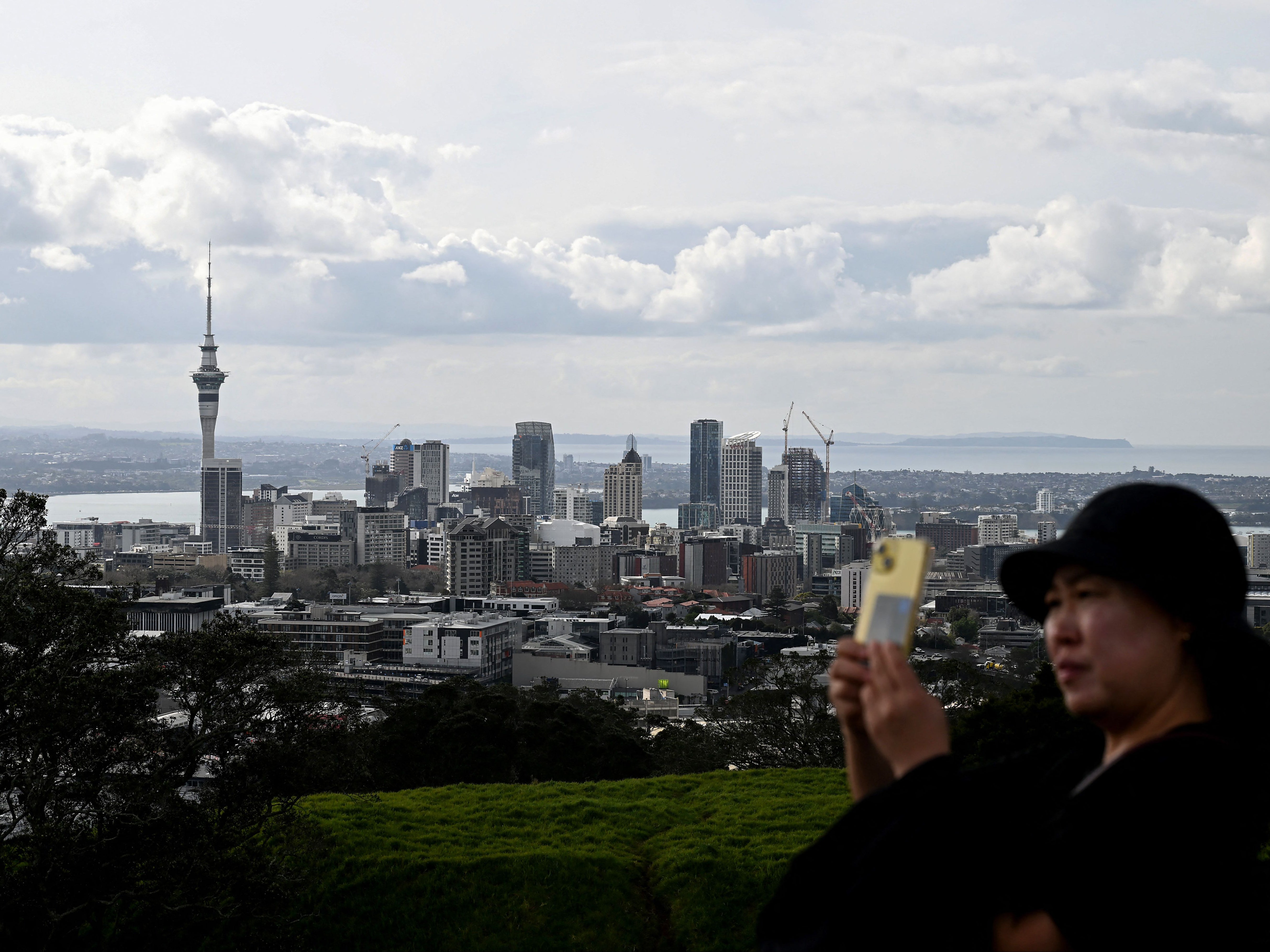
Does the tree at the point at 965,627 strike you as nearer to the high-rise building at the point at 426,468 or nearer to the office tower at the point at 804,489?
the office tower at the point at 804,489

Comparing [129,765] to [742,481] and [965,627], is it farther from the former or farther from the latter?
[742,481]

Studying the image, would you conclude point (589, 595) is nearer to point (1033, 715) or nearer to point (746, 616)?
point (746, 616)

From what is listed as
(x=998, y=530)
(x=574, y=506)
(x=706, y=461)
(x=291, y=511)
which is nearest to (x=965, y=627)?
(x=998, y=530)

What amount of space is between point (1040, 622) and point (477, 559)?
58.2 m

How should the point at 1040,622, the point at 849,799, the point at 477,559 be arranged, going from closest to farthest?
the point at 1040,622 < the point at 849,799 < the point at 477,559

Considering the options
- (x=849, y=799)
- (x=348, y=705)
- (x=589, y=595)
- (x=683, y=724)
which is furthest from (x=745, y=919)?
(x=589, y=595)

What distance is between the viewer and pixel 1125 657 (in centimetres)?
80

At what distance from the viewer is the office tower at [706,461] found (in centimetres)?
10788

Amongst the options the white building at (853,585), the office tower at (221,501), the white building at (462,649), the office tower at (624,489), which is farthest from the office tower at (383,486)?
the white building at (462,649)

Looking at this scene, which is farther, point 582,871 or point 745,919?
point 582,871

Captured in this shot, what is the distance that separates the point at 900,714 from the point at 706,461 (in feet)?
355

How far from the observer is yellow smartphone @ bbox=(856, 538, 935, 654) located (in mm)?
724

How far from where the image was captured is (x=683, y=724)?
17.3 m

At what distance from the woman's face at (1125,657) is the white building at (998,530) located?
238 ft
